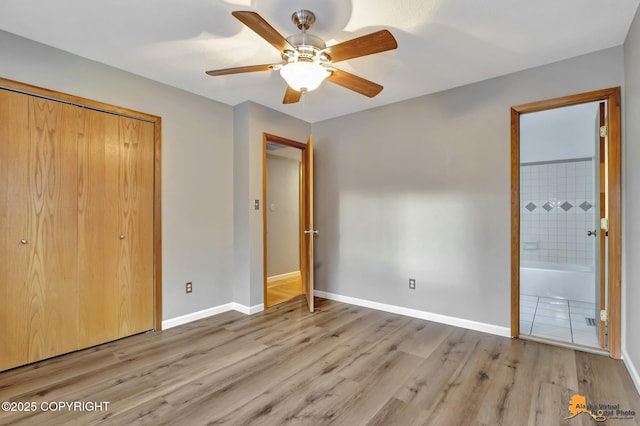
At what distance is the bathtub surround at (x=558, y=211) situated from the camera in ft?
15.1

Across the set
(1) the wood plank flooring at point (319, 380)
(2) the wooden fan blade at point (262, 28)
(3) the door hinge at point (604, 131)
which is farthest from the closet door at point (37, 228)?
(3) the door hinge at point (604, 131)

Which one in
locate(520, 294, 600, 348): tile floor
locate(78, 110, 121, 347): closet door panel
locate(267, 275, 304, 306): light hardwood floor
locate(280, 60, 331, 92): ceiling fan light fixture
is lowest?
locate(267, 275, 304, 306): light hardwood floor

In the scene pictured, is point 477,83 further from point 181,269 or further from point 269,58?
point 181,269

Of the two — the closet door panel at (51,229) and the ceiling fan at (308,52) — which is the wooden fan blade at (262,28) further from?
the closet door panel at (51,229)

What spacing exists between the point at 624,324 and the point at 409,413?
6.12 ft

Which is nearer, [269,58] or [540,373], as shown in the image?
[540,373]

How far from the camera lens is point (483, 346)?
2621mm

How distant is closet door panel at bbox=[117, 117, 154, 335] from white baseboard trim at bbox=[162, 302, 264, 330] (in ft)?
0.61

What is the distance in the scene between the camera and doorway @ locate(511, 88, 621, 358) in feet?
7.79

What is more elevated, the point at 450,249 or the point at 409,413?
the point at 450,249

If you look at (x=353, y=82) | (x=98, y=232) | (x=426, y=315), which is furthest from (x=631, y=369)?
(x=98, y=232)

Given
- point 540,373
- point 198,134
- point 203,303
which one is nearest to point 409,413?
point 540,373

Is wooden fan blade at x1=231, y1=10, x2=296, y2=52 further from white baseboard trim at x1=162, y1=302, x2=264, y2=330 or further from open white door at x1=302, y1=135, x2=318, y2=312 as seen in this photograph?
white baseboard trim at x1=162, y1=302, x2=264, y2=330

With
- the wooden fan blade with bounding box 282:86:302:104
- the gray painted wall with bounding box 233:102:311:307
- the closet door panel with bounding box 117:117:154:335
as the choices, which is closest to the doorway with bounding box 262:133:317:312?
the gray painted wall with bounding box 233:102:311:307
